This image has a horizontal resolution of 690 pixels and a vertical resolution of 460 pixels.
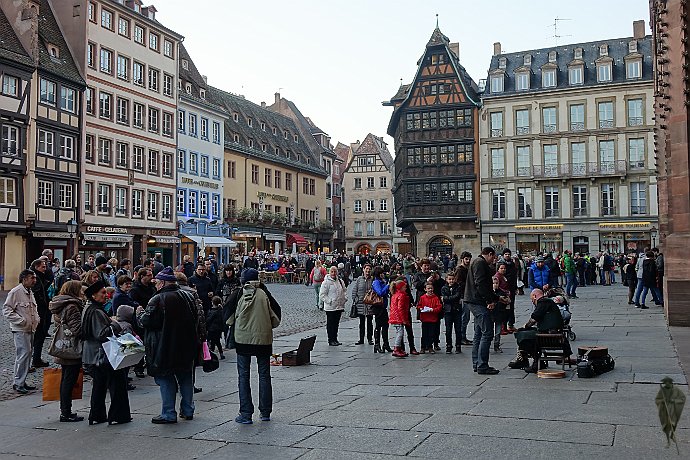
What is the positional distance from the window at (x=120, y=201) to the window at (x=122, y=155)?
1.39 meters

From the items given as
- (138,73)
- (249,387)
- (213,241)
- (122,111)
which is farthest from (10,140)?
(249,387)

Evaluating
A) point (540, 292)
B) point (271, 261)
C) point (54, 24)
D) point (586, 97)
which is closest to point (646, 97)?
point (586, 97)

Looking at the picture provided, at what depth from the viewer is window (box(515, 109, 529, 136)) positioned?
55409 mm

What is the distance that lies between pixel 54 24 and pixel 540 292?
36269mm

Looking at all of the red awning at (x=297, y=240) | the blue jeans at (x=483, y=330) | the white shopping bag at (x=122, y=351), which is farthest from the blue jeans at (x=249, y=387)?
the red awning at (x=297, y=240)

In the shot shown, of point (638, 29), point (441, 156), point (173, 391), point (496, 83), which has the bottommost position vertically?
point (173, 391)

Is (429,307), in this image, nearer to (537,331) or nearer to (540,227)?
(537,331)

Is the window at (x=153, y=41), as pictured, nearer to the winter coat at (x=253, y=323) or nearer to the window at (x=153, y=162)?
the window at (x=153, y=162)

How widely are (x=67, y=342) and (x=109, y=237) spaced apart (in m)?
34.5

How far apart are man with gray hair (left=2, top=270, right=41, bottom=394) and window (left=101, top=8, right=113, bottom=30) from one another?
3479cm

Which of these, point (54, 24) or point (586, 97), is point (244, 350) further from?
point (586, 97)

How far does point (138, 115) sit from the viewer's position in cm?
4522

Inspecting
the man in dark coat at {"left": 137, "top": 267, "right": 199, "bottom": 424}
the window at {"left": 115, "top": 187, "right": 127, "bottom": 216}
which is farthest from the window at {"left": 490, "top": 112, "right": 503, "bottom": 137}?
the man in dark coat at {"left": 137, "top": 267, "right": 199, "bottom": 424}

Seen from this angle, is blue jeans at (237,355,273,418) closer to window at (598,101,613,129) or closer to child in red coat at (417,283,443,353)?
child in red coat at (417,283,443,353)
